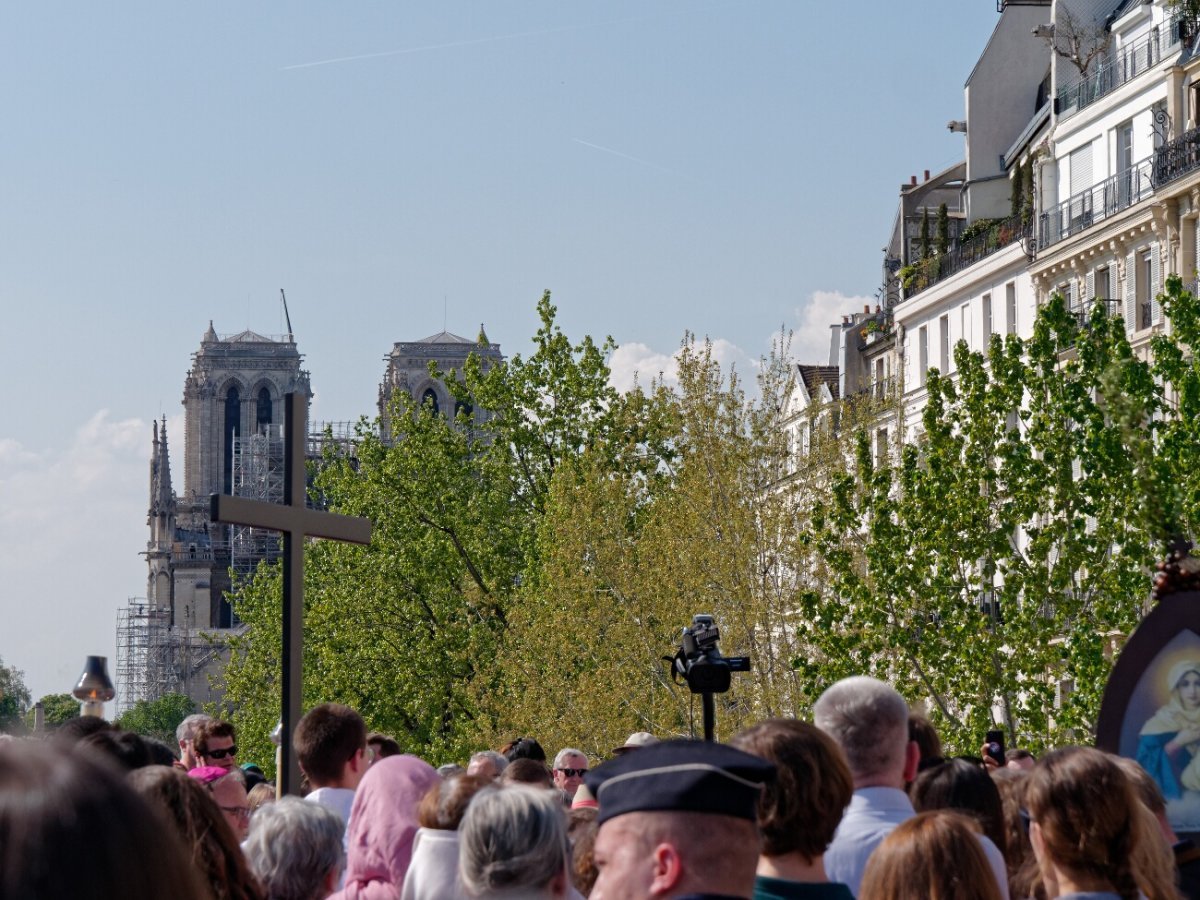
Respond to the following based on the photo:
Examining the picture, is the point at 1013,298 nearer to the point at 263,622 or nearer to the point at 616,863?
the point at 263,622

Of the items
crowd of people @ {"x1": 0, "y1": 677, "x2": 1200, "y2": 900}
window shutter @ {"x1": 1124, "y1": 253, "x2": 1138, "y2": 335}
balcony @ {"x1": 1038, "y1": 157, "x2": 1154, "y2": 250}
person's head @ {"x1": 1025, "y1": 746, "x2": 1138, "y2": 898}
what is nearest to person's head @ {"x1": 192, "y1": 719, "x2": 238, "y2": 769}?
crowd of people @ {"x1": 0, "y1": 677, "x2": 1200, "y2": 900}

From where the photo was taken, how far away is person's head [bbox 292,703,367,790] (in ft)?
27.9

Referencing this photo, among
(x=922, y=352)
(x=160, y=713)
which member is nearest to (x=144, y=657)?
(x=160, y=713)

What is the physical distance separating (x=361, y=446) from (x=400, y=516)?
4.70 metres

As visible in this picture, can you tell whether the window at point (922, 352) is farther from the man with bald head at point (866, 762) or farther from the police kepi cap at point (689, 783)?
the police kepi cap at point (689, 783)

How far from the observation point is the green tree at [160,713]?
168875 millimetres

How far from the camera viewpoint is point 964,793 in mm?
7367

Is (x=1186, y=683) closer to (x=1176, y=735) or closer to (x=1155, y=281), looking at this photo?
(x=1176, y=735)

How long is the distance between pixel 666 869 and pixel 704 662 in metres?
7.55

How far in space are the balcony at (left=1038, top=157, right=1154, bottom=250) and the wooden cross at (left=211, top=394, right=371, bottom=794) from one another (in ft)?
117

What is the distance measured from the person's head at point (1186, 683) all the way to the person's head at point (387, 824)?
3318mm

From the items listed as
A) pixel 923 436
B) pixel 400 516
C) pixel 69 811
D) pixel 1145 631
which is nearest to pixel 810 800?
pixel 69 811

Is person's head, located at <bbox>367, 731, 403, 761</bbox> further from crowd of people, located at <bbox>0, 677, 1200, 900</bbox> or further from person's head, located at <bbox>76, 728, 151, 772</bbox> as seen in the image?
person's head, located at <bbox>76, 728, 151, 772</bbox>

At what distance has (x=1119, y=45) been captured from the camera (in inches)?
1951
